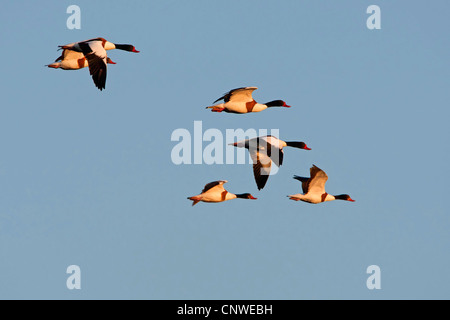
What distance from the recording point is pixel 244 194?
3369 cm

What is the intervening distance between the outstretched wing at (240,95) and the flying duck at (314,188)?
96.8 inches

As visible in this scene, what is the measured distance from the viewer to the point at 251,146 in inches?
1291

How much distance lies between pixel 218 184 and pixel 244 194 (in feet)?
6.04

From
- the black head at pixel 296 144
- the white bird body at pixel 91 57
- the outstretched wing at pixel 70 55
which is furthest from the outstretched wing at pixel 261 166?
the outstretched wing at pixel 70 55

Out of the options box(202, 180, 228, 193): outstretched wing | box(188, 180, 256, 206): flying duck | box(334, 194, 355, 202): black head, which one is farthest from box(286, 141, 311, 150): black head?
box(202, 180, 228, 193): outstretched wing

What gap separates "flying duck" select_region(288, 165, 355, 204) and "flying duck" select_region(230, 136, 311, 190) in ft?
2.91

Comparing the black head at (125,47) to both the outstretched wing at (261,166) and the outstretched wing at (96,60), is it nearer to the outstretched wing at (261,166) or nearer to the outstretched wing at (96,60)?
the outstretched wing at (96,60)

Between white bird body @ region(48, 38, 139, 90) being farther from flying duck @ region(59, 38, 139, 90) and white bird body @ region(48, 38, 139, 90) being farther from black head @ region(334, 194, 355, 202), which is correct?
black head @ region(334, 194, 355, 202)

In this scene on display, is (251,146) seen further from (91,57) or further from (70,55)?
(70,55)

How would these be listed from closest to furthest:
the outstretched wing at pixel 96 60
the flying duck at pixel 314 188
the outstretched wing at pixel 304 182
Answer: the outstretched wing at pixel 96 60
the flying duck at pixel 314 188
the outstretched wing at pixel 304 182

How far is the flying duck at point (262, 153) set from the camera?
1282 inches
